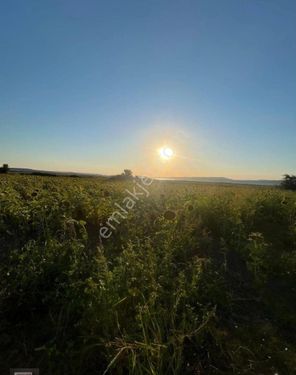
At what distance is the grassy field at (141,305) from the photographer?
3.10 metres

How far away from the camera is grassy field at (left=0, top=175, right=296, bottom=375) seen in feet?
10.2

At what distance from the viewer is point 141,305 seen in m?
3.53

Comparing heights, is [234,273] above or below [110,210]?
below

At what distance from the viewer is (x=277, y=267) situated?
206 inches

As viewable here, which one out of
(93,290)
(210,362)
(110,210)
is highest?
(110,210)

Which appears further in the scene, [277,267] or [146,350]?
[277,267]

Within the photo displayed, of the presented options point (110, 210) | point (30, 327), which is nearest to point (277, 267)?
point (110, 210)

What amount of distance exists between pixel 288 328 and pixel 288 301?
1.97ft

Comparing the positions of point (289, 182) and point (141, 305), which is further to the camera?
point (289, 182)

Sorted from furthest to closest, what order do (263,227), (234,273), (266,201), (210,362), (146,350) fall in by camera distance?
(266,201) < (263,227) < (234,273) < (210,362) < (146,350)

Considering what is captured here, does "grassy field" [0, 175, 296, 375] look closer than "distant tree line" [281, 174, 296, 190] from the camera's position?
Yes

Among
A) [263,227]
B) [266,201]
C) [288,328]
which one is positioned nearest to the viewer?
[288,328]

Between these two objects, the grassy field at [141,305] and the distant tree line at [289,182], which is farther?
the distant tree line at [289,182]

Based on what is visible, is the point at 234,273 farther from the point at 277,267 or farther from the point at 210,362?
the point at 210,362
